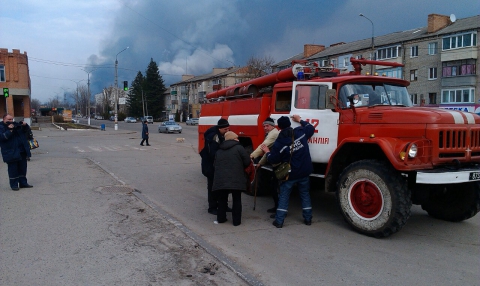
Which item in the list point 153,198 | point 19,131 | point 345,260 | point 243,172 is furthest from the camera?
point 19,131

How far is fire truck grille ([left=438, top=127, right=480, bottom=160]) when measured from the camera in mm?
5559

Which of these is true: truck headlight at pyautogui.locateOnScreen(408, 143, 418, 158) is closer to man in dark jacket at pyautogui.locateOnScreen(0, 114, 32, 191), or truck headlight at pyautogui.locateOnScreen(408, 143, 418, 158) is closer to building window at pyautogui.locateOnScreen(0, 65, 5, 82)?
man in dark jacket at pyautogui.locateOnScreen(0, 114, 32, 191)

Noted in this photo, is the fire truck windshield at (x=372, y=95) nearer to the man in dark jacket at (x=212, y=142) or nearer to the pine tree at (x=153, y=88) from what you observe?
the man in dark jacket at (x=212, y=142)

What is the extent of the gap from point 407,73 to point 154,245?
4831 cm

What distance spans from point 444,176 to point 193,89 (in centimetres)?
9538

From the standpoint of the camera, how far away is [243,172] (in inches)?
262

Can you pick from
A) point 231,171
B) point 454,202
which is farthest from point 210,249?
point 454,202

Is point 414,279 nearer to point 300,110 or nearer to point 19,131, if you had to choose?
point 300,110

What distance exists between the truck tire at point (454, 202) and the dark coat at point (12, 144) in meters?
8.90

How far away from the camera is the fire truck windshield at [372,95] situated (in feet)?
22.0

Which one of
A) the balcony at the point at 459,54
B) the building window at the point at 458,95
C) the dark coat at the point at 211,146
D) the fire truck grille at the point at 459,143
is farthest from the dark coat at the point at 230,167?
the building window at the point at 458,95

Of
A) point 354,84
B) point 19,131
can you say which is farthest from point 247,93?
point 19,131

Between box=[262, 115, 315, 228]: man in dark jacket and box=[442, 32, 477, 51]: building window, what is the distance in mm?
42238

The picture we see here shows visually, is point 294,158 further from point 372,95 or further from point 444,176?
point 444,176
